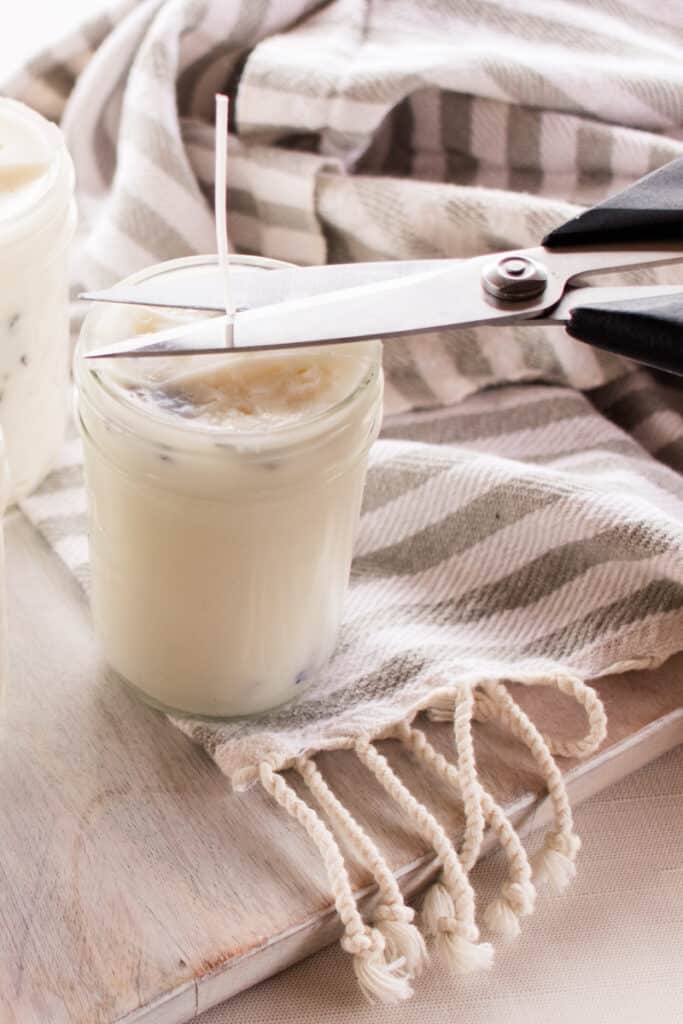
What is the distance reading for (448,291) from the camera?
726 millimetres

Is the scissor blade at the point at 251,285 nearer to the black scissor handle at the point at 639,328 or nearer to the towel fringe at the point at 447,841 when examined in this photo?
the black scissor handle at the point at 639,328

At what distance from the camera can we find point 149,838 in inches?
29.2

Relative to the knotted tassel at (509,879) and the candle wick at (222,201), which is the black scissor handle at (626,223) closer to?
the candle wick at (222,201)

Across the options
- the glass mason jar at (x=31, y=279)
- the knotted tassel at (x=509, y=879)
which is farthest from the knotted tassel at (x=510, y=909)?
the glass mason jar at (x=31, y=279)

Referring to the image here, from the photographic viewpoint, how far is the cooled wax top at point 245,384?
69 centimetres

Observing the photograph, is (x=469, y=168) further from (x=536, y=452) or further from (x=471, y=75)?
(x=536, y=452)

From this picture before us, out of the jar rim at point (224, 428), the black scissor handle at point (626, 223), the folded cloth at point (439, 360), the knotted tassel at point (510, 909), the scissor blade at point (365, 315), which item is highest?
the black scissor handle at point (626, 223)

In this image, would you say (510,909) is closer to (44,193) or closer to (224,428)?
(224,428)

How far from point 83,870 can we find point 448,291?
0.36 meters

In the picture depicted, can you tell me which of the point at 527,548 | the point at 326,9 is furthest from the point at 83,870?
the point at 326,9

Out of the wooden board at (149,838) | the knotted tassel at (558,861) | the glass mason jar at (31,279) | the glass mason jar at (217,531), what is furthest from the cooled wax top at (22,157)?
the knotted tassel at (558,861)

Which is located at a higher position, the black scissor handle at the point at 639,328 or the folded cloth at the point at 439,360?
the black scissor handle at the point at 639,328

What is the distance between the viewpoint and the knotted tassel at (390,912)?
27.8 inches

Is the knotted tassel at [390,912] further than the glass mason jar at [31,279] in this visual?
No
